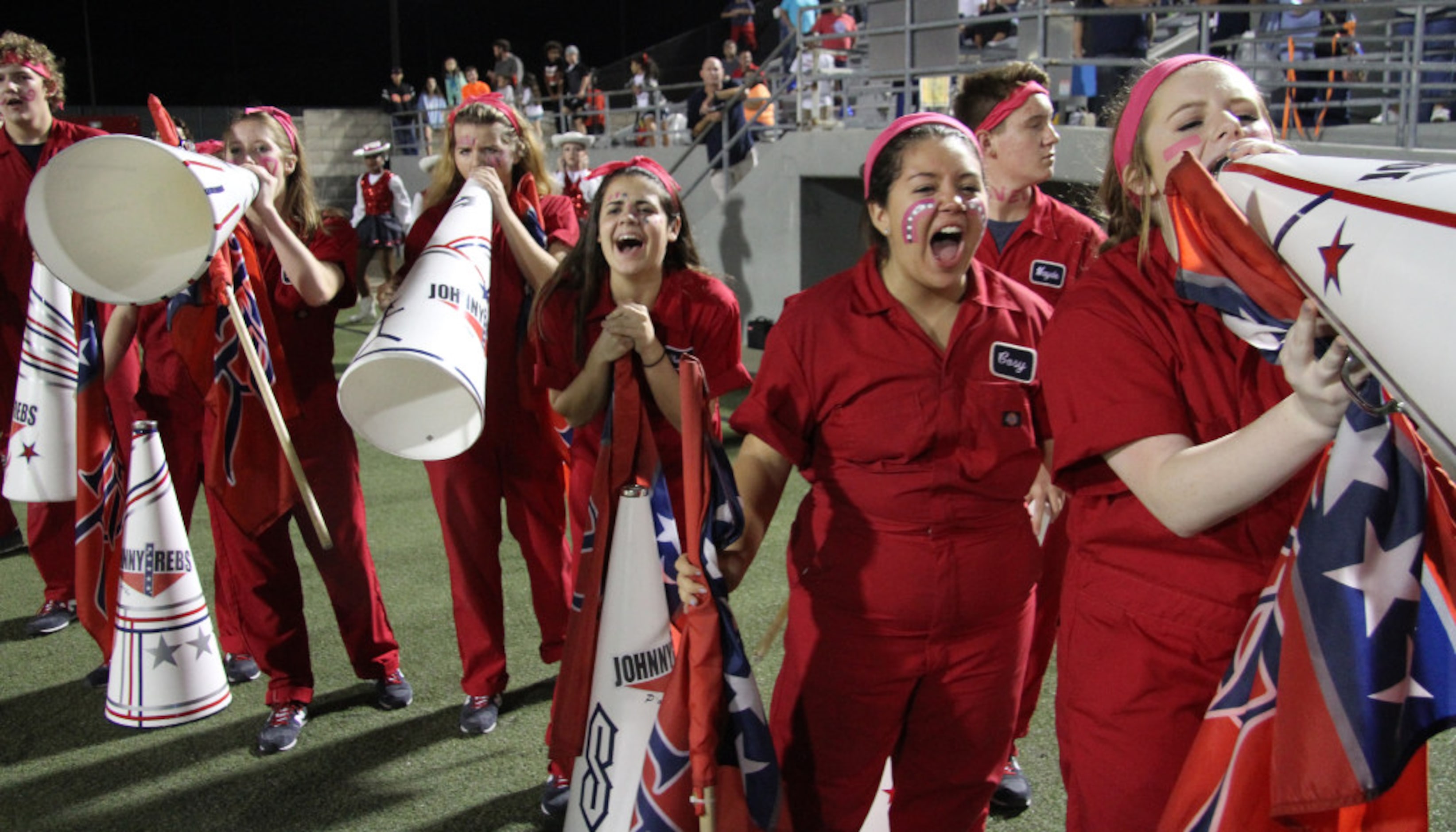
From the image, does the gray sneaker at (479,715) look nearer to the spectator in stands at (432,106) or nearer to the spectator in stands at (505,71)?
the spectator in stands at (505,71)

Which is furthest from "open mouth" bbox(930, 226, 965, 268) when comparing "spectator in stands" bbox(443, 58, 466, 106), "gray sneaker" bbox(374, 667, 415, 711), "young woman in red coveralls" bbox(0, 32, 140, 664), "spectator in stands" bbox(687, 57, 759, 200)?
"spectator in stands" bbox(443, 58, 466, 106)

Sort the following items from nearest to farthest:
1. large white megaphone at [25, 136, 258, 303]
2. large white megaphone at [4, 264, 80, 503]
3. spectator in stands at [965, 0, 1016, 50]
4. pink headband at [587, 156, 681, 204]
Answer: large white megaphone at [25, 136, 258, 303]
pink headband at [587, 156, 681, 204]
large white megaphone at [4, 264, 80, 503]
spectator in stands at [965, 0, 1016, 50]

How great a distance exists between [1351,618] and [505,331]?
2750 millimetres

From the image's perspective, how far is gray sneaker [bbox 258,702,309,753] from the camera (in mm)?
3605

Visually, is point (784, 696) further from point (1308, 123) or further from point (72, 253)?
point (1308, 123)

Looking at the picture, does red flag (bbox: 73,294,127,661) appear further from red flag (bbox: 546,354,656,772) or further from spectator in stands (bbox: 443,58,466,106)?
spectator in stands (bbox: 443,58,466,106)

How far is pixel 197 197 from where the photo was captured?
3.14 m

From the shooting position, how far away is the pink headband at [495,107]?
147 inches

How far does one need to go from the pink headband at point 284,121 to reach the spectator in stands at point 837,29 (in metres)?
9.28

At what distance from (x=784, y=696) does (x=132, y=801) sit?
6.72 feet

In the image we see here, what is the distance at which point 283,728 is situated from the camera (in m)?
3.65

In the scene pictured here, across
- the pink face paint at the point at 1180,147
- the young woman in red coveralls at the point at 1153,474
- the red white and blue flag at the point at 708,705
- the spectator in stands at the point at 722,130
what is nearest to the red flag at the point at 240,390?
the red white and blue flag at the point at 708,705

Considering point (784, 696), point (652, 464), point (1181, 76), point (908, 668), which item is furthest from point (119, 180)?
point (1181, 76)

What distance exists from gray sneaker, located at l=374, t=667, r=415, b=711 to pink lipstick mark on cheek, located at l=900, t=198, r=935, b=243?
2475 millimetres
